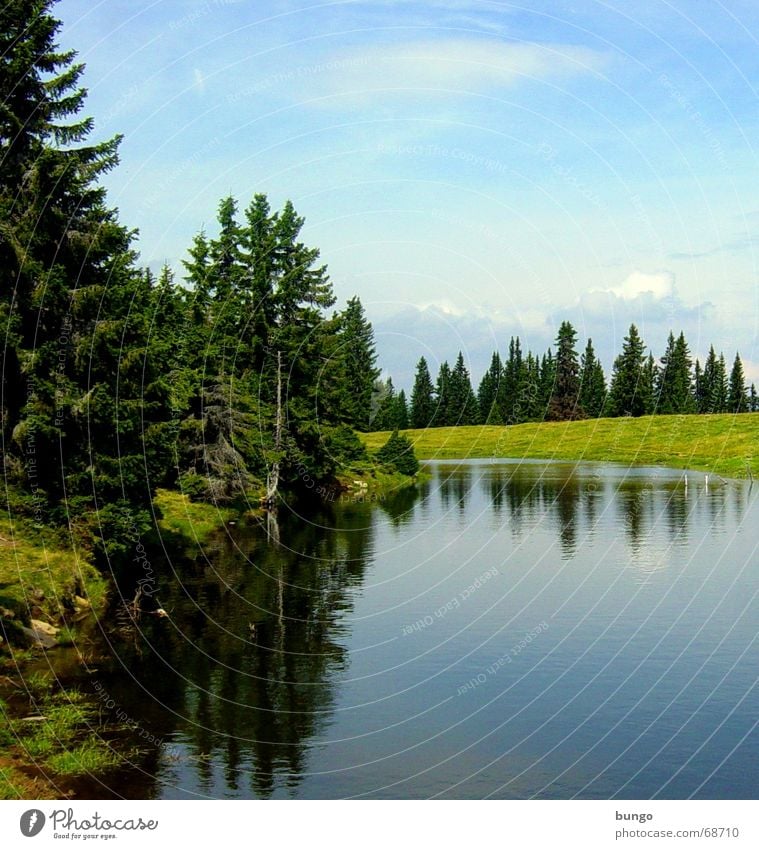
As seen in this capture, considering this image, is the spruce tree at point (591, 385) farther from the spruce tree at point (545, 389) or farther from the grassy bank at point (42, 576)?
the grassy bank at point (42, 576)

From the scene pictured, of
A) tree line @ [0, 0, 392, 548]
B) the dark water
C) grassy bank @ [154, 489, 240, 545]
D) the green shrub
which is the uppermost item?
tree line @ [0, 0, 392, 548]

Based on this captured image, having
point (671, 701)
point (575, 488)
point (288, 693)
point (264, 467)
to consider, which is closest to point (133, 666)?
point (288, 693)

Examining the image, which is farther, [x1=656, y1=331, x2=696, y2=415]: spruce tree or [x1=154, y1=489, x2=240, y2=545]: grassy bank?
[x1=656, y1=331, x2=696, y2=415]: spruce tree

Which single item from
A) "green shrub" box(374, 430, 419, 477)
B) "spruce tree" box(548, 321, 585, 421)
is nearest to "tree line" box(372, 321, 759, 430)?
"spruce tree" box(548, 321, 585, 421)

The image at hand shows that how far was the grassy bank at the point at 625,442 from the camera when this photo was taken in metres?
123

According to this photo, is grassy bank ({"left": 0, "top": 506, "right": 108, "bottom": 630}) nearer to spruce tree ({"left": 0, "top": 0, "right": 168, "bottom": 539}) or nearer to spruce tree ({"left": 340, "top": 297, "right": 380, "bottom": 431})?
spruce tree ({"left": 0, "top": 0, "right": 168, "bottom": 539})

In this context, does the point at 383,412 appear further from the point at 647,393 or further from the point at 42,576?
the point at 42,576

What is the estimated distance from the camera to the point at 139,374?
41188 millimetres

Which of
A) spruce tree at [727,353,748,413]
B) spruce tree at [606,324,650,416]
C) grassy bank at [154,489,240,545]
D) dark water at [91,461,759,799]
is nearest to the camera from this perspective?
dark water at [91,461,759,799]

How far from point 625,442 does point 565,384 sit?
39297mm

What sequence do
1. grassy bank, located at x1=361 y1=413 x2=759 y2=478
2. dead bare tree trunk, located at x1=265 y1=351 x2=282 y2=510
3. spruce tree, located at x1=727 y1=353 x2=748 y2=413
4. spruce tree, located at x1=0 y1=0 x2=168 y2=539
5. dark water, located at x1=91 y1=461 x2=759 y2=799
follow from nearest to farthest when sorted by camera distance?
dark water, located at x1=91 y1=461 x2=759 y2=799 < spruce tree, located at x1=0 y1=0 x2=168 y2=539 < dead bare tree trunk, located at x1=265 y1=351 x2=282 y2=510 < grassy bank, located at x1=361 y1=413 x2=759 y2=478 < spruce tree, located at x1=727 y1=353 x2=748 y2=413

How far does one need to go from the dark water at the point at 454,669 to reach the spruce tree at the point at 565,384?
115759 millimetres

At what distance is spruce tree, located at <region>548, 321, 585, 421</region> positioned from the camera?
6895 inches

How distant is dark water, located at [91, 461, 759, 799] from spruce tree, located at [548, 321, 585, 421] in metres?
116
